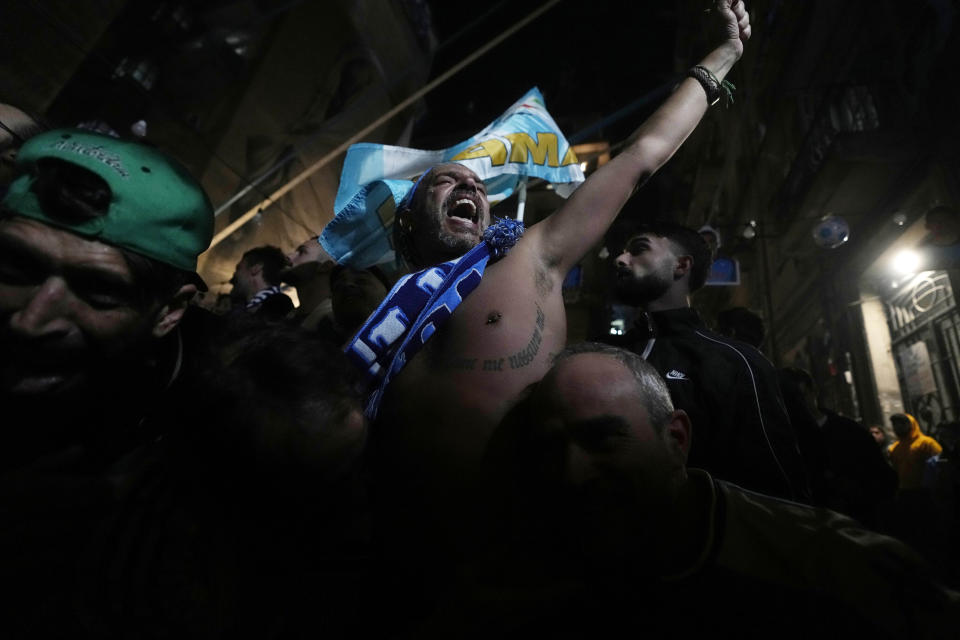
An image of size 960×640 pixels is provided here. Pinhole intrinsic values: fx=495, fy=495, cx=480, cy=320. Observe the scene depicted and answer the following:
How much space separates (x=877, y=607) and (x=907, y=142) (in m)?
10.7

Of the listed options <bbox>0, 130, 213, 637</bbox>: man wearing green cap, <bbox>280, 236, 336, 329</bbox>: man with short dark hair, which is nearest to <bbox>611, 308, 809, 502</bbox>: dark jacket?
<bbox>0, 130, 213, 637</bbox>: man wearing green cap

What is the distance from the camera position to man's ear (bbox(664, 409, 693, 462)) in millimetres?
1525

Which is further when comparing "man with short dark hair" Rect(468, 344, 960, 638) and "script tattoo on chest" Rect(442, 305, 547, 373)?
"script tattoo on chest" Rect(442, 305, 547, 373)

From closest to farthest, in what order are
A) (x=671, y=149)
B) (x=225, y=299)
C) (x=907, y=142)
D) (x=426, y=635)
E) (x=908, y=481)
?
(x=426, y=635)
(x=671, y=149)
(x=225, y=299)
(x=908, y=481)
(x=907, y=142)

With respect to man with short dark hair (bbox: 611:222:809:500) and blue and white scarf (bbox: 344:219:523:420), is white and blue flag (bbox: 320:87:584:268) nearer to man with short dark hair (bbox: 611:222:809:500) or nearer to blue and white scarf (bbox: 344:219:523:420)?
man with short dark hair (bbox: 611:222:809:500)

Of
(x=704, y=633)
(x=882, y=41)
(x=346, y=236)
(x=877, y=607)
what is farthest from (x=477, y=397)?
(x=882, y=41)

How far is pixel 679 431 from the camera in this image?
156 cm

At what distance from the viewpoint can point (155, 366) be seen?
1.43 metres

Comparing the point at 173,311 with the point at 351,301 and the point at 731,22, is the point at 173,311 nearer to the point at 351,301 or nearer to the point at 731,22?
the point at 351,301

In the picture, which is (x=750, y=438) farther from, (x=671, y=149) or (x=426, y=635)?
(x=426, y=635)

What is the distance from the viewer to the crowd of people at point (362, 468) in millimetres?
992

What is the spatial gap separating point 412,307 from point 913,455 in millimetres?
9208

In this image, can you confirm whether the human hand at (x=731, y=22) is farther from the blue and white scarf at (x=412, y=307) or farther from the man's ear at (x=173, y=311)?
the man's ear at (x=173, y=311)

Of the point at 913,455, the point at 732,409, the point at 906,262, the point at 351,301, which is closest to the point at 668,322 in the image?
the point at 732,409
